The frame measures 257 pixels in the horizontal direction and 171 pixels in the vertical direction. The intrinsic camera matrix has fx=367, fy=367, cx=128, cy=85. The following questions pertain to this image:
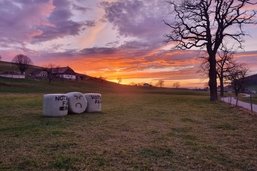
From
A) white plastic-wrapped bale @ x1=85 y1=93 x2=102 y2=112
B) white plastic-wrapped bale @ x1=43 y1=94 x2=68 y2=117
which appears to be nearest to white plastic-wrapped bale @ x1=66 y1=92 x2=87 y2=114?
white plastic-wrapped bale @ x1=85 y1=93 x2=102 y2=112

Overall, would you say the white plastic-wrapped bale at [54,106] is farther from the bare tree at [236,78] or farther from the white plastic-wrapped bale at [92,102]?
the bare tree at [236,78]

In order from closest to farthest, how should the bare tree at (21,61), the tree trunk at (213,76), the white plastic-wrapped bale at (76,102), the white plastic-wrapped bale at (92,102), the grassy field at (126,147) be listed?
the grassy field at (126,147) → the white plastic-wrapped bale at (76,102) → the white plastic-wrapped bale at (92,102) → the tree trunk at (213,76) → the bare tree at (21,61)

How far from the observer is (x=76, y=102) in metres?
23.0

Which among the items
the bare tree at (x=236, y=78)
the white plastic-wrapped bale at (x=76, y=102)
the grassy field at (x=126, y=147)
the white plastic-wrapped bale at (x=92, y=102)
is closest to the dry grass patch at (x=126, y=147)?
the grassy field at (x=126, y=147)

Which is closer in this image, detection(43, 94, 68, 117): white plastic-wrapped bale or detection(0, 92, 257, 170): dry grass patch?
detection(0, 92, 257, 170): dry grass patch

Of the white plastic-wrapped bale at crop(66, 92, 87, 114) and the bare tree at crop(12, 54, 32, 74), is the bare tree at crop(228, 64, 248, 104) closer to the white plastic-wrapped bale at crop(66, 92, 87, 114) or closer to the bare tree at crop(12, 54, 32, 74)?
the white plastic-wrapped bale at crop(66, 92, 87, 114)

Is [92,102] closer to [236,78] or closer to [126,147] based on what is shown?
[126,147]

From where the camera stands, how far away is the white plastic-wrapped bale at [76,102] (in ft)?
74.5

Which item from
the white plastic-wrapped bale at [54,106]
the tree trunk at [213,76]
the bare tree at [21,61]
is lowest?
the white plastic-wrapped bale at [54,106]

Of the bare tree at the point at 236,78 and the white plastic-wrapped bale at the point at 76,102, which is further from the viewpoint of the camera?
the bare tree at the point at 236,78

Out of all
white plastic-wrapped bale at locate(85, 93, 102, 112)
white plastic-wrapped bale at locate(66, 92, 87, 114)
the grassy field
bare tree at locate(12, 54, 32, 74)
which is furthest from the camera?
bare tree at locate(12, 54, 32, 74)

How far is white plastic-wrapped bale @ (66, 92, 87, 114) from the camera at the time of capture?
2272 centimetres

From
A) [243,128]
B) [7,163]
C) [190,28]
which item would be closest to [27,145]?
[7,163]

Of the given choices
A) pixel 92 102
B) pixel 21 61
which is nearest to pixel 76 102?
pixel 92 102
